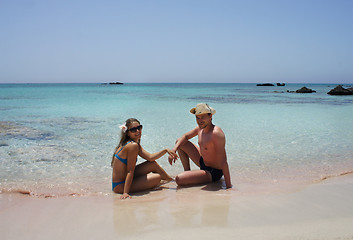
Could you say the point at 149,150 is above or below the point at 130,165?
below

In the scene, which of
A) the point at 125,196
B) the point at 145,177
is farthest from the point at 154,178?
the point at 125,196

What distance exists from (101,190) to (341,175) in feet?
13.7

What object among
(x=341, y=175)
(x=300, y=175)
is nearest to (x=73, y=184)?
(x=300, y=175)

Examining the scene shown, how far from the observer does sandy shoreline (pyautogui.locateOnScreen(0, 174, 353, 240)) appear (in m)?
2.84

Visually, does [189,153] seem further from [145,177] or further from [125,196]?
[125,196]

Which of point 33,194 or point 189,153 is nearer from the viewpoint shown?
point 33,194

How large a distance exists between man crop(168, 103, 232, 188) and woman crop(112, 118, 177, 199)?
41 cm

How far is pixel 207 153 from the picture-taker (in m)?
4.66

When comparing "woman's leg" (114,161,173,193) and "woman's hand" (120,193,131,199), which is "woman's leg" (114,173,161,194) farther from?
"woman's hand" (120,193,131,199)

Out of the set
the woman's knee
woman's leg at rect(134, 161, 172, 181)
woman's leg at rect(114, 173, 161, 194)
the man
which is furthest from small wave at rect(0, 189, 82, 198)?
the man

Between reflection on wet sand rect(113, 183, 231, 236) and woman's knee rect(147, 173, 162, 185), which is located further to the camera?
woman's knee rect(147, 173, 162, 185)

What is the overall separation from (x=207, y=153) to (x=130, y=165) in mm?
1255

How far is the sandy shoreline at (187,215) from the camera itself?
2.84 meters

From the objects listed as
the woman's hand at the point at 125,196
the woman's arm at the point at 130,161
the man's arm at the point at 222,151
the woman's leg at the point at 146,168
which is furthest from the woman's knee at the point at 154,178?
the man's arm at the point at 222,151
